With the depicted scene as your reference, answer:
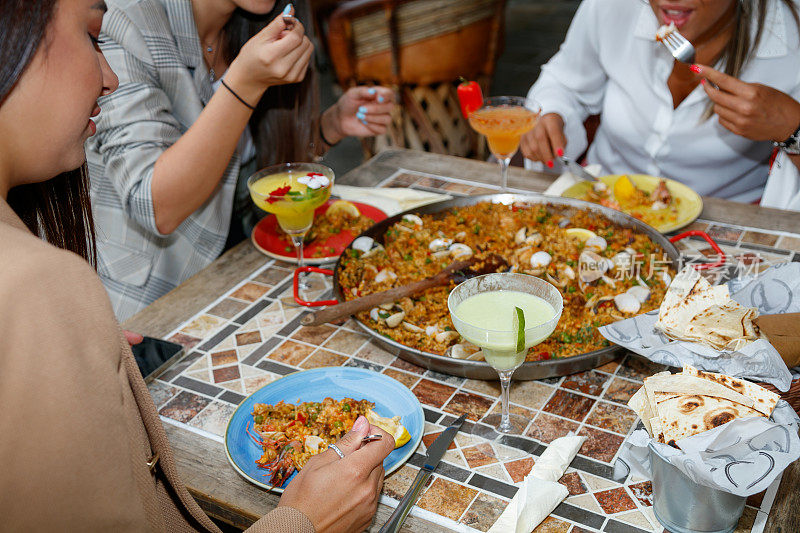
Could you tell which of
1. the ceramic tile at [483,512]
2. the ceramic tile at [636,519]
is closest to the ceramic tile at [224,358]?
the ceramic tile at [483,512]

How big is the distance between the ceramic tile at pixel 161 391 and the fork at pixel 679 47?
184cm

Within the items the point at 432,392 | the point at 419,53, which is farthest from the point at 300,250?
the point at 419,53

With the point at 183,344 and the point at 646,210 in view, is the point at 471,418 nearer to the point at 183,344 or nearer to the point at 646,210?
the point at 183,344

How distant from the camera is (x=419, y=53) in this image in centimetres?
417

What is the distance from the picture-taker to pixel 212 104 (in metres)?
1.90

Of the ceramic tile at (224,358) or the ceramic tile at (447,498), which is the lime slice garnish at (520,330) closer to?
the ceramic tile at (447,498)

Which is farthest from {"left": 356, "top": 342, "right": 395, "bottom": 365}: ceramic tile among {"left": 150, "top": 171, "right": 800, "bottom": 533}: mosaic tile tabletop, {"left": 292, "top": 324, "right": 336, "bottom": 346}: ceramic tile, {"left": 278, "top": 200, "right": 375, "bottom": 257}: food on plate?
{"left": 278, "top": 200, "right": 375, "bottom": 257}: food on plate

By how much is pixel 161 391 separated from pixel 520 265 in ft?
3.08

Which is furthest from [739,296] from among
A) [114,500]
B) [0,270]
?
[0,270]

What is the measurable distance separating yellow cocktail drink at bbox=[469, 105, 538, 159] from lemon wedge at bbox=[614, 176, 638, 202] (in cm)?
36

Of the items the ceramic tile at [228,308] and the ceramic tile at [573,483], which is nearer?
the ceramic tile at [573,483]

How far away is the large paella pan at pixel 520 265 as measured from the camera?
1.42 metres

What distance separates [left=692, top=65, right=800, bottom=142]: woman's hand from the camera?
209 centimetres

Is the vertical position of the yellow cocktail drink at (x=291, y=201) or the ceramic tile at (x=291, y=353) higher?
the yellow cocktail drink at (x=291, y=201)
